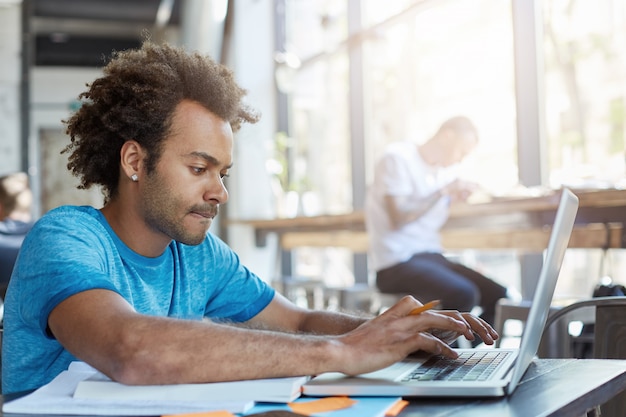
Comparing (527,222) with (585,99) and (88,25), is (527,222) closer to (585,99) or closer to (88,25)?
(585,99)

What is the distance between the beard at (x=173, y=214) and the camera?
4.84 feet

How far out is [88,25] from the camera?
422 inches

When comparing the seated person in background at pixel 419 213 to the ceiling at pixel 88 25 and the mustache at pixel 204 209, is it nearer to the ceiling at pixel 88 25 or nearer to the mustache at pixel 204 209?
the mustache at pixel 204 209

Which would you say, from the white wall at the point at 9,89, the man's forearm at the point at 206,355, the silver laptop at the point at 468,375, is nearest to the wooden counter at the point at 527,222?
the silver laptop at the point at 468,375

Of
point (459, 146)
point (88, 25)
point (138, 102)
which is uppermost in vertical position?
point (88, 25)

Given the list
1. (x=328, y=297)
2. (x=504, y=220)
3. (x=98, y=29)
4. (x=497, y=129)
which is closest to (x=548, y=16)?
(x=497, y=129)

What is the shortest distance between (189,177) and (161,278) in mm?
217

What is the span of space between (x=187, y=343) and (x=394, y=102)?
4.66m

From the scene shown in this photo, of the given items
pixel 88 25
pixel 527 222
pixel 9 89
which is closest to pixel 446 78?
pixel 527 222

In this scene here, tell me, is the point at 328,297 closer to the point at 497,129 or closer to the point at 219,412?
the point at 497,129

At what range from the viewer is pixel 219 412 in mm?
906

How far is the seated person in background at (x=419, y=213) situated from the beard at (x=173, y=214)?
2.54 meters

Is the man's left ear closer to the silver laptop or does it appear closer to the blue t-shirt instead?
the blue t-shirt

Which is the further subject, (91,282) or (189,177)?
(189,177)
